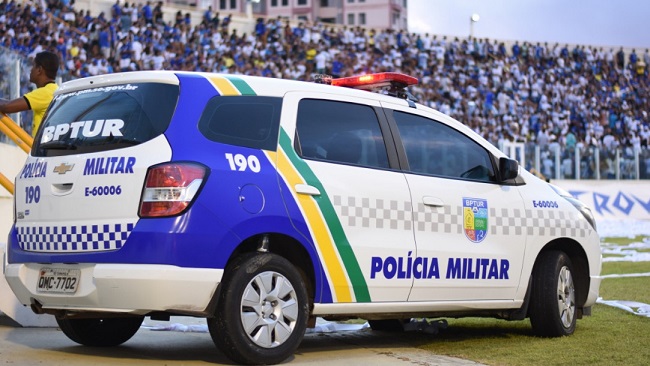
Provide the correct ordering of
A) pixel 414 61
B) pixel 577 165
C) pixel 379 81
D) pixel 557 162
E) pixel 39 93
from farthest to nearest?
pixel 414 61 < pixel 577 165 < pixel 557 162 < pixel 39 93 < pixel 379 81

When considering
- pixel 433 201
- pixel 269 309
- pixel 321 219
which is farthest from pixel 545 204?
pixel 269 309

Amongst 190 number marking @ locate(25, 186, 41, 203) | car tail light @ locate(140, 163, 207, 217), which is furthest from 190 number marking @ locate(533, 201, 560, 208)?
190 number marking @ locate(25, 186, 41, 203)

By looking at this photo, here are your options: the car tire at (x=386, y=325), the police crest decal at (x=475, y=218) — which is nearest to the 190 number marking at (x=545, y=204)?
the police crest decal at (x=475, y=218)

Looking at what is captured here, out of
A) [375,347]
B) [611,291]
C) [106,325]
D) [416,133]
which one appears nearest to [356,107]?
[416,133]

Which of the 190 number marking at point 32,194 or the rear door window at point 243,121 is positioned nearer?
the rear door window at point 243,121

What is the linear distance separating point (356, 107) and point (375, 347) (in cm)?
175

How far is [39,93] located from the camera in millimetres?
7953

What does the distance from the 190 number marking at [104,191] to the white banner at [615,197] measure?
27801mm

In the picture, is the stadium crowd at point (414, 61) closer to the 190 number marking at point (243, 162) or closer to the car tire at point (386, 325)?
the car tire at point (386, 325)

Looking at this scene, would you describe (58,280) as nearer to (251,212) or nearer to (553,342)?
(251,212)

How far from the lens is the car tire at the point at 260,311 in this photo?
6.01 metres

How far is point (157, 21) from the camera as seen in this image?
34.0 m

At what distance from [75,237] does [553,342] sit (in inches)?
147

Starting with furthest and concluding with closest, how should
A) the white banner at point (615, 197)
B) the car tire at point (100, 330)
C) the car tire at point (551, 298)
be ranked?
the white banner at point (615, 197)
the car tire at point (551, 298)
the car tire at point (100, 330)
